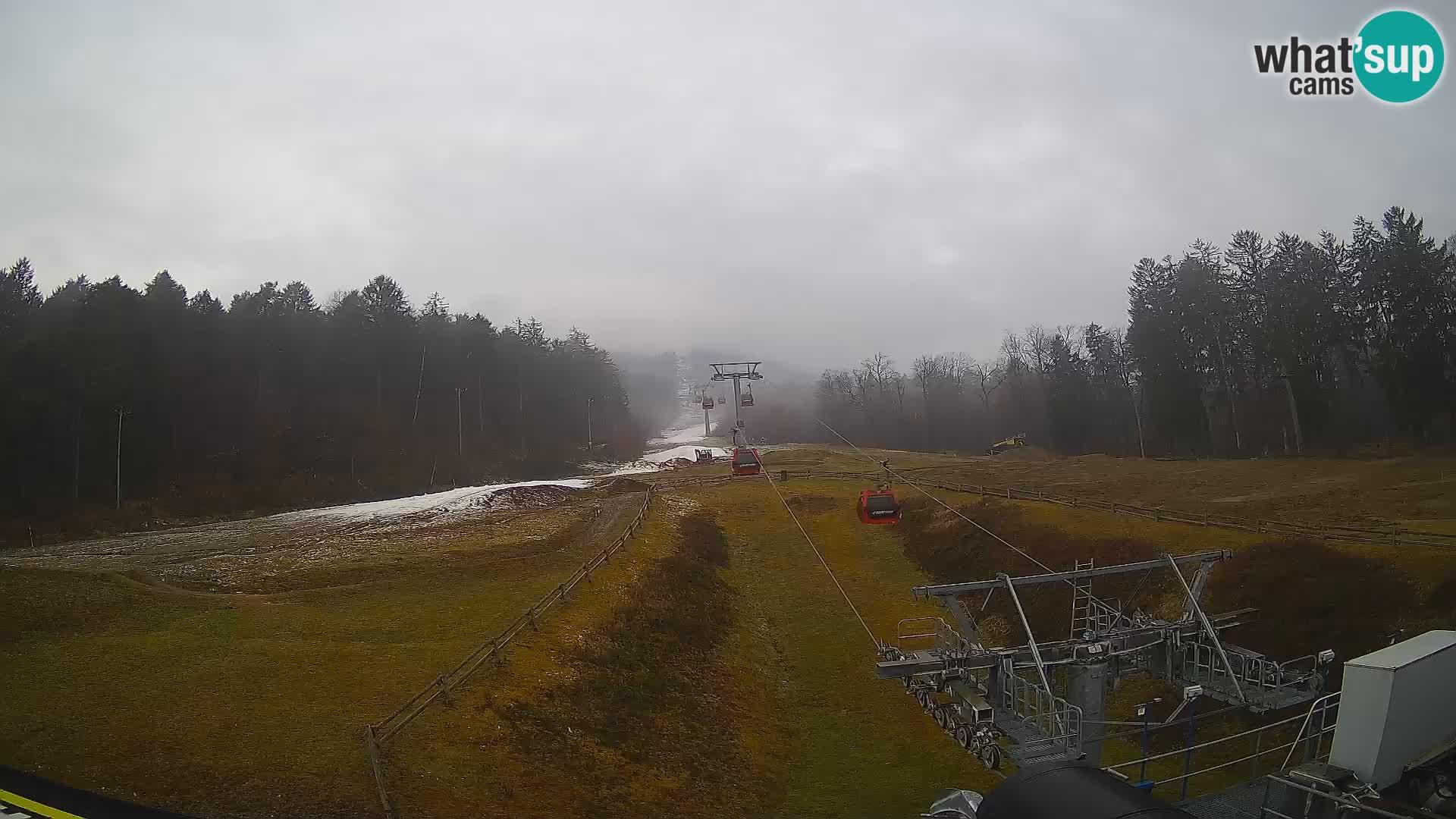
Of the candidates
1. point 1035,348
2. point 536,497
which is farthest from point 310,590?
point 1035,348

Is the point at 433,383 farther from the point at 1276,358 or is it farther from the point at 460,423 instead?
the point at 1276,358

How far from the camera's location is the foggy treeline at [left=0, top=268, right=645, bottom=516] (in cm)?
4853

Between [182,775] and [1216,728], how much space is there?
26.6 m

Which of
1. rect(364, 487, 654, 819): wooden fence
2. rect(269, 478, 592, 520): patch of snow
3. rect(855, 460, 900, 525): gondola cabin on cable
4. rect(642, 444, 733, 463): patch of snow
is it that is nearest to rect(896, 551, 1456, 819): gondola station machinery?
rect(855, 460, 900, 525): gondola cabin on cable

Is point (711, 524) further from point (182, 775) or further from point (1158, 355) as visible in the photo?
point (1158, 355)

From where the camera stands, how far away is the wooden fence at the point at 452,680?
14070 mm

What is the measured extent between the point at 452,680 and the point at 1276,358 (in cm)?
6929

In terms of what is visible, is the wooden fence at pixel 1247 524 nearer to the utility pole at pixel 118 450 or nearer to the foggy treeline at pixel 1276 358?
the foggy treeline at pixel 1276 358

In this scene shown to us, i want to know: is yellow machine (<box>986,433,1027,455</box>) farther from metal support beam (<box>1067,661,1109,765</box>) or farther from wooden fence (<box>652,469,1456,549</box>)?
metal support beam (<box>1067,661,1109,765</box>)

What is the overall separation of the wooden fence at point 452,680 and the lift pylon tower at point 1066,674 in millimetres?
11263

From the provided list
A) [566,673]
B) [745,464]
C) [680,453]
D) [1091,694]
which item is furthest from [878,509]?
[680,453]

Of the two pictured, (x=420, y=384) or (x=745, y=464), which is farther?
(x=420, y=384)

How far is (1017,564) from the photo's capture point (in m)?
32.9

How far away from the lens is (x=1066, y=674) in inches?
637
